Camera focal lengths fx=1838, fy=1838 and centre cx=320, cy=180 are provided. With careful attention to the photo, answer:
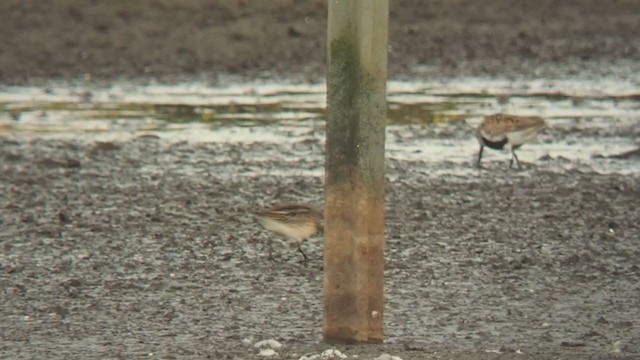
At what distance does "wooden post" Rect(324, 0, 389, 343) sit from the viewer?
6.86 meters

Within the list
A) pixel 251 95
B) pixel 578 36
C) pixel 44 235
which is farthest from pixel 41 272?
pixel 578 36

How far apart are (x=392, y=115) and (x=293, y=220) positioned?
6443 millimetres

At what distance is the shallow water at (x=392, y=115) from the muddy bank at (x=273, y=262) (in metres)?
0.65

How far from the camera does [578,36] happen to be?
77.4 ft

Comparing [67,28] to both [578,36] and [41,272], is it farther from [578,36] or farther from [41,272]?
[41,272]

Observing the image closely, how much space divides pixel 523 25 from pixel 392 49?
3444mm

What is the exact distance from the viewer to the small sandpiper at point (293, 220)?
10039mm

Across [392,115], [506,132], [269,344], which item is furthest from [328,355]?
[392,115]

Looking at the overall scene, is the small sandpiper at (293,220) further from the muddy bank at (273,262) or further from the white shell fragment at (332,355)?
the white shell fragment at (332,355)

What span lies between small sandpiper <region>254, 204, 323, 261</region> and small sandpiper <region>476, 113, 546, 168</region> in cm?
349

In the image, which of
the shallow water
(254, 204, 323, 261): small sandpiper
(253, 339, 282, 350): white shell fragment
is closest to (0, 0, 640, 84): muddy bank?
the shallow water

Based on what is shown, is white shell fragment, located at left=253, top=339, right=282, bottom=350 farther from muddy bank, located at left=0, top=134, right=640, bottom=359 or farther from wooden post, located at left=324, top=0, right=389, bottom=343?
wooden post, located at left=324, top=0, right=389, bottom=343

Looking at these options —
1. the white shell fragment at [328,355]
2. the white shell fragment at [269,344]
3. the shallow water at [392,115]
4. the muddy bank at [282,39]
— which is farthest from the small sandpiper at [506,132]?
the white shell fragment at [328,355]

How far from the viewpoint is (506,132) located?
13.5 metres
